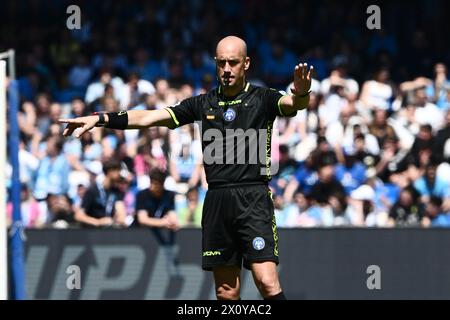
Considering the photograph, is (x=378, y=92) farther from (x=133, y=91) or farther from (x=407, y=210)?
(x=133, y=91)

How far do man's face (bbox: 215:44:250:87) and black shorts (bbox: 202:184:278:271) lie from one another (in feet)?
2.68

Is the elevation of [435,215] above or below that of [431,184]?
below

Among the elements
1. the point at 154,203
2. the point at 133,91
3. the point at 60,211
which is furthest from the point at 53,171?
the point at 154,203

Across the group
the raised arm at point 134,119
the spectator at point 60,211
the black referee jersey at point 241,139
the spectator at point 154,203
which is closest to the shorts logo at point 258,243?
the black referee jersey at point 241,139

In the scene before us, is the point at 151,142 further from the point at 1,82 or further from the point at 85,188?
the point at 1,82

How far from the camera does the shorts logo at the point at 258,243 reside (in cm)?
910

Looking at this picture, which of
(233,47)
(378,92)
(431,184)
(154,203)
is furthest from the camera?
(378,92)

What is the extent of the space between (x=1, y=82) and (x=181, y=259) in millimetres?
3071

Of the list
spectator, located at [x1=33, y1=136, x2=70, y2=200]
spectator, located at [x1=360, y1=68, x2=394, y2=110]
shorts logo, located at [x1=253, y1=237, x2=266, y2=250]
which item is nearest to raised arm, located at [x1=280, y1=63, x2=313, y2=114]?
shorts logo, located at [x1=253, y1=237, x2=266, y2=250]

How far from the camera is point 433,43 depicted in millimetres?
19750

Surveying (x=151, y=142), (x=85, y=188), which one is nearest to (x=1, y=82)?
(x=85, y=188)

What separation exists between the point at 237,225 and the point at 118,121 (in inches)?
47.4

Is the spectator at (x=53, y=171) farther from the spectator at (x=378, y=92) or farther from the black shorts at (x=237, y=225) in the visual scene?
the black shorts at (x=237, y=225)

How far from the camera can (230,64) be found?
9117 mm
